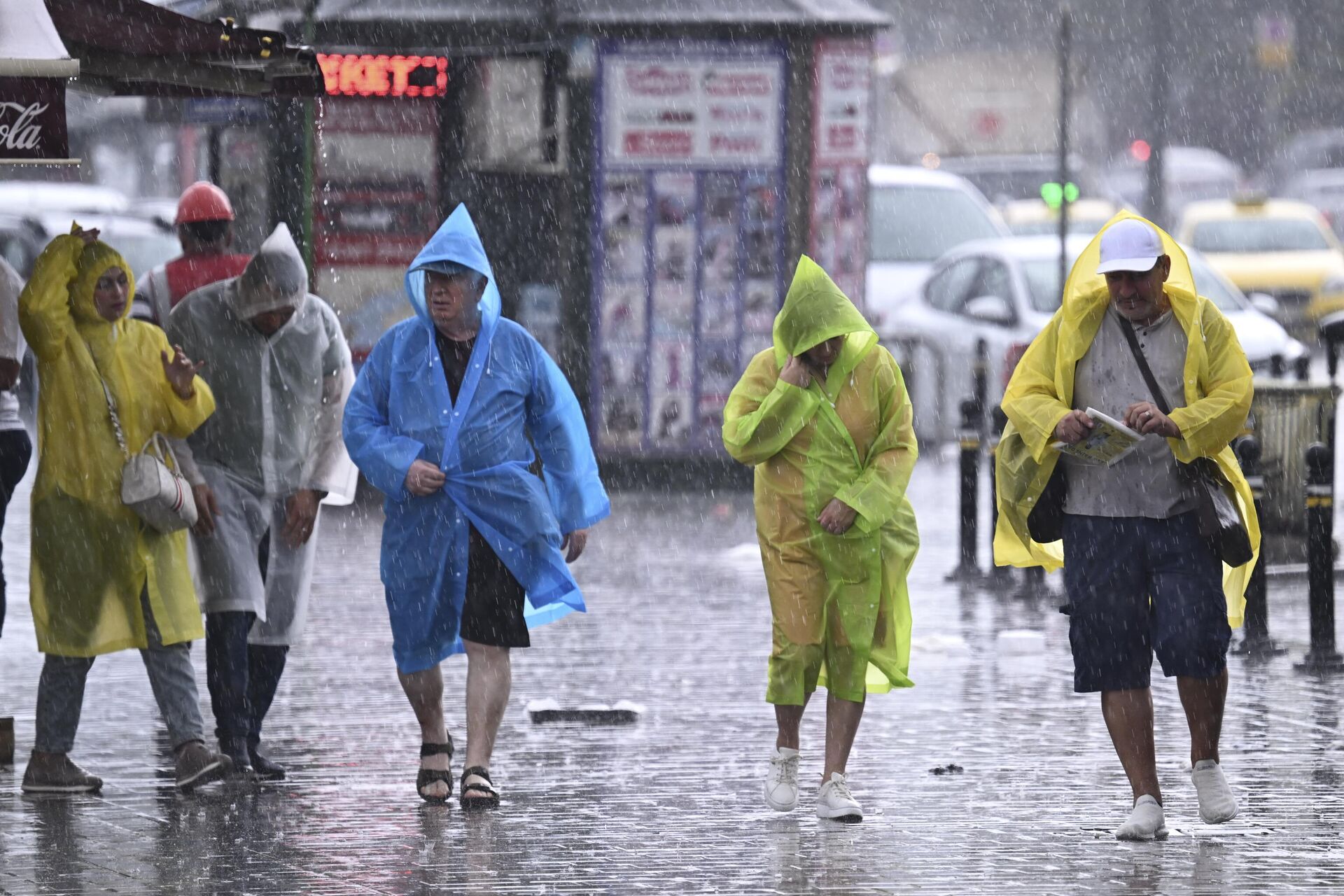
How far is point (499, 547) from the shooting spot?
26.3 feet

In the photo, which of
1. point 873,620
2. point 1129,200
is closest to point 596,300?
point 873,620

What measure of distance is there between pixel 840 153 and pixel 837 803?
11376 mm

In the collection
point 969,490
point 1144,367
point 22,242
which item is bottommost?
point 969,490

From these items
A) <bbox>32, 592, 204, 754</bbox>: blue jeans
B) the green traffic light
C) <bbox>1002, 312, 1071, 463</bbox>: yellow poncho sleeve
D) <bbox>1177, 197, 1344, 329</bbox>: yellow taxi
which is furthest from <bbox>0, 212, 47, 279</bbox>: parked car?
<bbox>1002, 312, 1071, 463</bbox>: yellow poncho sleeve

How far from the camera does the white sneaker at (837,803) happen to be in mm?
7578

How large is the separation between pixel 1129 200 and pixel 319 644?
39.3m

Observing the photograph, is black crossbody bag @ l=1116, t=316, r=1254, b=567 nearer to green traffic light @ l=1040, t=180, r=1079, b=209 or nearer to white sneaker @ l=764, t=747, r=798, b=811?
white sneaker @ l=764, t=747, r=798, b=811

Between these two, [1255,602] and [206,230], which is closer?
[206,230]

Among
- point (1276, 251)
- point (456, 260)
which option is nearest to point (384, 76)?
point (456, 260)

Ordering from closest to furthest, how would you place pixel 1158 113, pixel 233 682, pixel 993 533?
pixel 233 682 < pixel 993 533 < pixel 1158 113

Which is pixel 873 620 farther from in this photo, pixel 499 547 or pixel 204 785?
pixel 204 785

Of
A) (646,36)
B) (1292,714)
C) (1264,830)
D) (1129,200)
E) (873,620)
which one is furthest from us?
(1129,200)

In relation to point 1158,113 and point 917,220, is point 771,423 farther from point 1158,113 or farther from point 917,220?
point 1158,113

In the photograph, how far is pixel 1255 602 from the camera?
11117 mm
